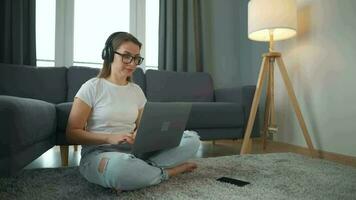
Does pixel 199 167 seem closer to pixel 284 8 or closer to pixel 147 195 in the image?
pixel 147 195

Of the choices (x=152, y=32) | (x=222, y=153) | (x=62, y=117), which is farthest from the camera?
(x=152, y=32)

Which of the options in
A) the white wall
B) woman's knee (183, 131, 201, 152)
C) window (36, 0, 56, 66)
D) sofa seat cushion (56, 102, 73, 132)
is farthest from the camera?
window (36, 0, 56, 66)

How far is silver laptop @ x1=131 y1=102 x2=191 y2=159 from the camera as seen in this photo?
1047mm

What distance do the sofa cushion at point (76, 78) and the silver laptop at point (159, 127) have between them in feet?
4.50

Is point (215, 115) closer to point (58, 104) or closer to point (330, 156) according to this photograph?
point (330, 156)

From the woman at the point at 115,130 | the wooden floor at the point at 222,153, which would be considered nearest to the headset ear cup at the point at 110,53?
the woman at the point at 115,130

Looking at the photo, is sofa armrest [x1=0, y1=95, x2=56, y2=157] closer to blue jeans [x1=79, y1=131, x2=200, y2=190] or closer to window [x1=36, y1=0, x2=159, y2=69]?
blue jeans [x1=79, y1=131, x2=200, y2=190]

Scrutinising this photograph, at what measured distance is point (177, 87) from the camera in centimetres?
270

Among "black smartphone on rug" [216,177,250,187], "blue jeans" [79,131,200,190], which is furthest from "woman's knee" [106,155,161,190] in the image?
"black smartphone on rug" [216,177,250,187]

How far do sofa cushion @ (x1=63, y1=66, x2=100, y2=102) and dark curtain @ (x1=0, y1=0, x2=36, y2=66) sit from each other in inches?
17.4

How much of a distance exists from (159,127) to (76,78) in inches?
61.4

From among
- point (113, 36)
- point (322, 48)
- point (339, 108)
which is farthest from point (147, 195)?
point (322, 48)

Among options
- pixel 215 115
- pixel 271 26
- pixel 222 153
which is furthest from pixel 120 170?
pixel 271 26

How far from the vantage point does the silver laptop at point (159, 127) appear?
1.05 m
